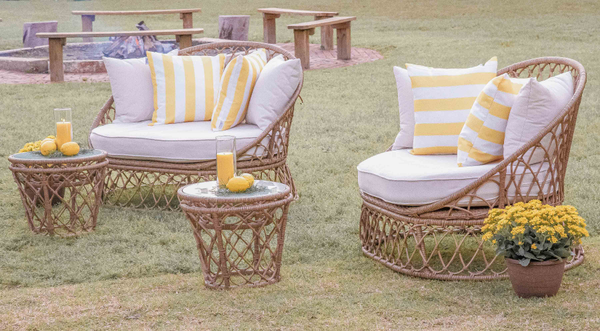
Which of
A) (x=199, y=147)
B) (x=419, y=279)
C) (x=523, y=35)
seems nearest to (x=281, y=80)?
(x=199, y=147)

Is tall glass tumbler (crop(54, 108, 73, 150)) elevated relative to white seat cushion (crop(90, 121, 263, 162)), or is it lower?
elevated

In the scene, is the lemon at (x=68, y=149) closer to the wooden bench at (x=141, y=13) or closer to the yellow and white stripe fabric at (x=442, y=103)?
the yellow and white stripe fabric at (x=442, y=103)

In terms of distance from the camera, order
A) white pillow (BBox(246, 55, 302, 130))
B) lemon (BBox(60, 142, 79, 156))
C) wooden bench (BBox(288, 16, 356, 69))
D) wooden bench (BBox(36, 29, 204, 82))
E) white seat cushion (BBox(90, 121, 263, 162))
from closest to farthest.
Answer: lemon (BBox(60, 142, 79, 156))
white seat cushion (BBox(90, 121, 263, 162))
white pillow (BBox(246, 55, 302, 130))
wooden bench (BBox(36, 29, 204, 82))
wooden bench (BBox(288, 16, 356, 69))

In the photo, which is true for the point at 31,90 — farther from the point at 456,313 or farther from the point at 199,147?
the point at 456,313

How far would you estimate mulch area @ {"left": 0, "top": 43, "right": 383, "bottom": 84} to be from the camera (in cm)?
909

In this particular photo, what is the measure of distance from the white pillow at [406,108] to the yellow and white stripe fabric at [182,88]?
1336 mm

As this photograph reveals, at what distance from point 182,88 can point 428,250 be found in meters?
1.82

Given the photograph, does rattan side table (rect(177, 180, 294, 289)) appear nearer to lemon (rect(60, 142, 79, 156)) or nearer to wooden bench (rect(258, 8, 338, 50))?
lemon (rect(60, 142, 79, 156))

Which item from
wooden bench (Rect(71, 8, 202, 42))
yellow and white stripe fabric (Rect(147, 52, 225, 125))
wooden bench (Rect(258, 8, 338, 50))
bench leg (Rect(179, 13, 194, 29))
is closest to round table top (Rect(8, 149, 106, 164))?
yellow and white stripe fabric (Rect(147, 52, 225, 125))

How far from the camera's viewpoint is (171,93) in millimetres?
4281

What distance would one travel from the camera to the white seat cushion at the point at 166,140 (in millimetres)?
3869

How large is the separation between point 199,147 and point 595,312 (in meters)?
2.17

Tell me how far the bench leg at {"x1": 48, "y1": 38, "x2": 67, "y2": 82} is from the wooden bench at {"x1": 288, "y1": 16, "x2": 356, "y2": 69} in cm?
281

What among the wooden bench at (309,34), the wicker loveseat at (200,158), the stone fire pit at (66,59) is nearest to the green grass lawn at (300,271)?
the wicker loveseat at (200,158)
